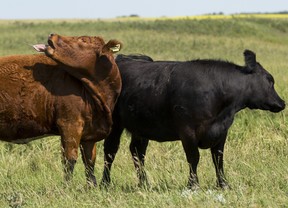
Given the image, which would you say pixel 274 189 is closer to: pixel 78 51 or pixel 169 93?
pixel 169 93

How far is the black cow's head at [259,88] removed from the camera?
6.46 metres

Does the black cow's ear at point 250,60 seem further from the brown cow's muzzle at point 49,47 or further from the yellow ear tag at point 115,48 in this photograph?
the brown cow's muzzle at point 49,47

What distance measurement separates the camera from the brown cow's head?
5.79m

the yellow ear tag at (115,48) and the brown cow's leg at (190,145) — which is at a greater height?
the yellow ear tag at (115,48)

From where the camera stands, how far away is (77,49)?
19.4ft

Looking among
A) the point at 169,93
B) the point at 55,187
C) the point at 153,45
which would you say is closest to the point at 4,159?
the point at 55,187

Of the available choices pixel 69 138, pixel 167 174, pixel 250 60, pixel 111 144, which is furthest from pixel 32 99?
pixel 250 60

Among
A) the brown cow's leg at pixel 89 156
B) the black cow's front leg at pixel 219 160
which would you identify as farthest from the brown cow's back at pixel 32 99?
the black cow's front leg at pixel 219 160

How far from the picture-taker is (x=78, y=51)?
5906 millimetres

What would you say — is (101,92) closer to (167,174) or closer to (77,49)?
(77,49)

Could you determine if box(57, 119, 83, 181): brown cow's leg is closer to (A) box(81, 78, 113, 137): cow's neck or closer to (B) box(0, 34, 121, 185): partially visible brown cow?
(B) box(0, 34, 121, 185): partially visible brown cow

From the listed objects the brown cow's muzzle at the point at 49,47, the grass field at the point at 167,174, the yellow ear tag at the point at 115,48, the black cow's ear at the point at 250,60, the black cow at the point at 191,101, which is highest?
the brown cow's muzzle at the point at 49,47

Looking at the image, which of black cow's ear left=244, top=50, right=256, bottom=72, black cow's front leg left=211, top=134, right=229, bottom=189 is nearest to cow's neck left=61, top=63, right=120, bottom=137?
black cow's front leg left=211, top=134, right=229, bottom=189

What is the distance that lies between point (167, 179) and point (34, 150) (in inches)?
108
